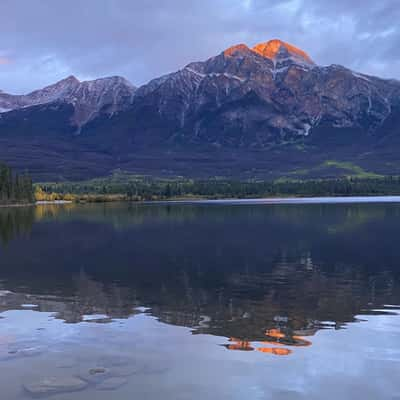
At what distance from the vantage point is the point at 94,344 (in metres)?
23.4

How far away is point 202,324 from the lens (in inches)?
1059

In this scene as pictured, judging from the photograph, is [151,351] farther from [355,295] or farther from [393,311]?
[355,295]

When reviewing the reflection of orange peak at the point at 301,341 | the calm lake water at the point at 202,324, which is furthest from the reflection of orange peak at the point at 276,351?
the reflection of orange peak at the point at 301,341

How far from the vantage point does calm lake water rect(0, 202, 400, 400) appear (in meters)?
18.8

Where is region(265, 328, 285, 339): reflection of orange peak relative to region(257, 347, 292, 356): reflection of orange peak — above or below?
above

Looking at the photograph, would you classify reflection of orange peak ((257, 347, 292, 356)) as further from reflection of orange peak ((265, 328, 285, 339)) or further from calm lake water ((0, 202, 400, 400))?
reflection of orange peak ((265, 328, 285, 339))

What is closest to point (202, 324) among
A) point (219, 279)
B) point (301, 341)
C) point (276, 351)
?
point (301, 341)

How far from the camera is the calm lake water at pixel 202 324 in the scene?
18781 mm

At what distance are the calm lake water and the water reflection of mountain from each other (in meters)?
0.13

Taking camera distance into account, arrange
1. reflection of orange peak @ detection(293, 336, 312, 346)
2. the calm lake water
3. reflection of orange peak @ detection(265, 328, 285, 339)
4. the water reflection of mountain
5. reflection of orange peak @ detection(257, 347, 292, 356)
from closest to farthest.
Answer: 1. the calm lake water
2. reflection of orange peak @ detection(257, 347, 292, 356)
3. reflection of orange peak @ detection(293, 336, 312, 346)
4. reflection of orange peak @ detection(265, 328, 285, 339)
5. the water reflection of mountain

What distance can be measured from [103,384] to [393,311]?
A: 17.2 m

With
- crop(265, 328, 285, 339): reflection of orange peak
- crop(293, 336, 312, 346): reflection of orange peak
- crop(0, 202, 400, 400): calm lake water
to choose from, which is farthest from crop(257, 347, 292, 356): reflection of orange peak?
crop(265, 328, 285, 339): reflection of orange peak

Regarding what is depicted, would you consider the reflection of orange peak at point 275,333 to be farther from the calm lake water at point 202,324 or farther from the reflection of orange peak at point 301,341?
the reflection of orange peak at point 301,341

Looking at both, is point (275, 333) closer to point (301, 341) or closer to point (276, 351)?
point (301, 341)
